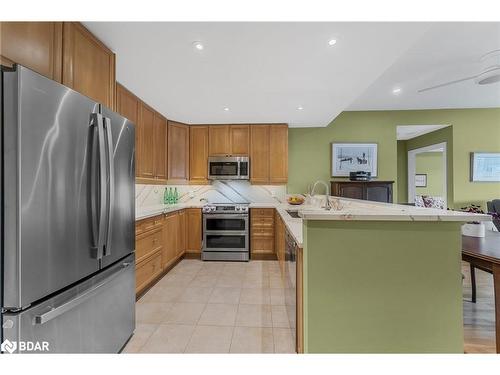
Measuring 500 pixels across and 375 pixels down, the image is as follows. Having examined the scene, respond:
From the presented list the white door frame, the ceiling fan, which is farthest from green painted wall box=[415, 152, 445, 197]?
the ceiling fan

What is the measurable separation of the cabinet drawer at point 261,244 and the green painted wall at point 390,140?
1264 mm

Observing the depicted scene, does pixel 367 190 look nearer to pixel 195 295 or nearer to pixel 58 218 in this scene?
pixel 195 295

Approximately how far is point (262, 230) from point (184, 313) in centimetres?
201

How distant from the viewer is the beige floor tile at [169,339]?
180 cm

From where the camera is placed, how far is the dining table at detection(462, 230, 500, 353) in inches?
60.7

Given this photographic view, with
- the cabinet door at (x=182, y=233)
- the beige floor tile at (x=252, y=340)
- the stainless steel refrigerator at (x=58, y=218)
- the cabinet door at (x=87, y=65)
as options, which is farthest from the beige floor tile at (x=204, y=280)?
the cabinet door at (x=87, y=65)

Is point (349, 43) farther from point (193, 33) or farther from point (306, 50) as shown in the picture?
point (193, 33)

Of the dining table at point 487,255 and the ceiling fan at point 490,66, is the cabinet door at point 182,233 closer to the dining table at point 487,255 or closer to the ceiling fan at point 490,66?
the dining table at point 487,255

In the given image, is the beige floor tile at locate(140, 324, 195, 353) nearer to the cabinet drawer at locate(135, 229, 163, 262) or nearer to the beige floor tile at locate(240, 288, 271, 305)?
the beige floor tile at locate(240, 288, 271, 305)

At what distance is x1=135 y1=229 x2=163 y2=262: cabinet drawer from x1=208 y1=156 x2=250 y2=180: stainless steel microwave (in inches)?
59.9

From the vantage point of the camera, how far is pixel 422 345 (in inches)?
47.3

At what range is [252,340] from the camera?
1903 mm
